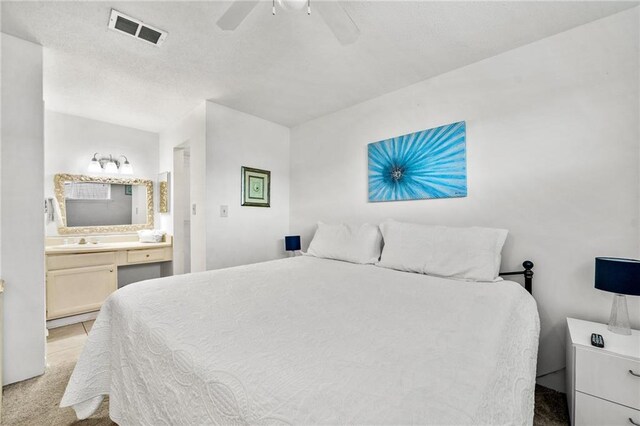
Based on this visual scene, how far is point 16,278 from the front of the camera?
1.91 m

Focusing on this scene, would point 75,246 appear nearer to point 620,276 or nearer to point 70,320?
point 70,320

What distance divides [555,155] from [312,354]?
213 cm

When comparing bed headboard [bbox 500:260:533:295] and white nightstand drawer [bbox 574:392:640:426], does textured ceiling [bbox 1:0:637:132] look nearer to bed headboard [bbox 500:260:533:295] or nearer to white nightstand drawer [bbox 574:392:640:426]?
bed headboard [bbox 500:260:533:295]

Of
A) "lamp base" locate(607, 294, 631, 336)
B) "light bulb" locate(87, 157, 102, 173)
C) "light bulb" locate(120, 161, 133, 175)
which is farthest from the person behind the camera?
"light bulb" locate(120, 161, 133, 175)

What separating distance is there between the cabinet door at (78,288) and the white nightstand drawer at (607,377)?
4258 mm

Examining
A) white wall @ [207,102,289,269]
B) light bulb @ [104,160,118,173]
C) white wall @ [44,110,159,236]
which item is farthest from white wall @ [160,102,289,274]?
light bulb @ [104,160,118,173]

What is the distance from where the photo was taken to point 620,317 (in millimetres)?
1495

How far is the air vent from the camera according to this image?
5.55ft

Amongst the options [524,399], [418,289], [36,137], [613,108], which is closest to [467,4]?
[613,108]

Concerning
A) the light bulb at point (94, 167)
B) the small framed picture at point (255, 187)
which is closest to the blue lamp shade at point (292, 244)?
the small framed picture at point (255, 187)

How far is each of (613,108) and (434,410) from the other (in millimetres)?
2214

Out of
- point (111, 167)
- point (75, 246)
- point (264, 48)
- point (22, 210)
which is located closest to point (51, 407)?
point (22, 210)

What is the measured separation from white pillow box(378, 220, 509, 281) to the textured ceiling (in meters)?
1.40

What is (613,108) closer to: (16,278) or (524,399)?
(524,399)
